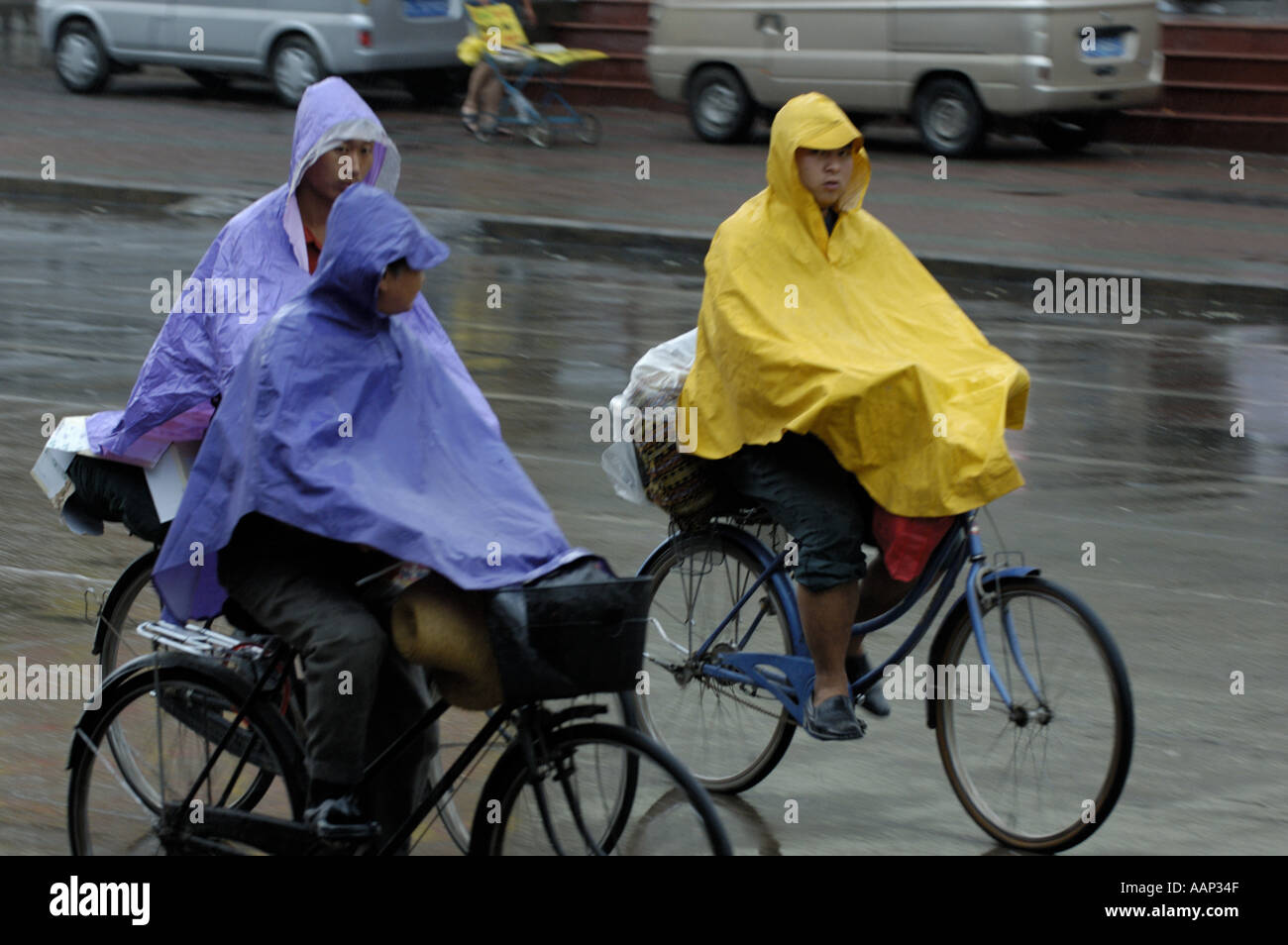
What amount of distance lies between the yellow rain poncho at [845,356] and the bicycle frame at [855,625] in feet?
0.68

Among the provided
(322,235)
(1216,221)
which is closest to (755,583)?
(322,235)

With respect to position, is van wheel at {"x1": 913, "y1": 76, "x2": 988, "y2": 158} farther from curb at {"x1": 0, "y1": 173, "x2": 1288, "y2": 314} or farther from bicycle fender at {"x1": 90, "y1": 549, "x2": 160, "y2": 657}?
bicycle fender at {"x1": 90, "y1": 549, "x2": 160, "y2": 657}

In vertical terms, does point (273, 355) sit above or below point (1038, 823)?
above

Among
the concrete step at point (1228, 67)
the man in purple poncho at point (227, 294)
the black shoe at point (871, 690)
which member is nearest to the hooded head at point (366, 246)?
the man in purple poncho at point (227, 294)

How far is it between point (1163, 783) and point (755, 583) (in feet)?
3.92

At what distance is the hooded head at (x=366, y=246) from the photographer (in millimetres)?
3891

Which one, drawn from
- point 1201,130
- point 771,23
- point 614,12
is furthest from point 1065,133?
point 614,12

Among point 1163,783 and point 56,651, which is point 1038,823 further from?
point 56,651

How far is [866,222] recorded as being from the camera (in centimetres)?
518

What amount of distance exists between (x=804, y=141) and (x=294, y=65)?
1862 centimetres

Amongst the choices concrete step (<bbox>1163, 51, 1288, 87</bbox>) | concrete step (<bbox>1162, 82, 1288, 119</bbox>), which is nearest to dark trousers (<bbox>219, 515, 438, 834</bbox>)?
concrete step (<bbox>1162, 82, 1288, 119</bbox>)

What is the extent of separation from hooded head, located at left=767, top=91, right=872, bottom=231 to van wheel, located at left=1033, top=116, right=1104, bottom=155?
15.6 meters

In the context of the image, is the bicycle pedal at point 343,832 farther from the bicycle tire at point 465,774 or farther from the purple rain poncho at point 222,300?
the purple rain poncho at point 222,300

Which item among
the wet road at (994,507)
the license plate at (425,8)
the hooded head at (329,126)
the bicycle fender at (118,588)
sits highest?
the hooded head at (329,126)
